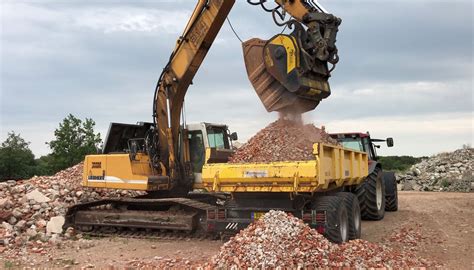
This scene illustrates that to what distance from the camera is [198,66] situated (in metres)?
11.0

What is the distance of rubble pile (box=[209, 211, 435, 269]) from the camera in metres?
6.02

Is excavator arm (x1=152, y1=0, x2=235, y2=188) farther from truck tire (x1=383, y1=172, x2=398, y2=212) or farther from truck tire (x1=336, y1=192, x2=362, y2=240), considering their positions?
truck tire (x1=383, y1=172, x2=398, y2=212)

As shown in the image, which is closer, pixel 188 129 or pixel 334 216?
pixel 334 216

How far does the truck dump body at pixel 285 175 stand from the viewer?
7535 millimetres

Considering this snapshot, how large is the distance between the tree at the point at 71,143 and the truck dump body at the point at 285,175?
103ft

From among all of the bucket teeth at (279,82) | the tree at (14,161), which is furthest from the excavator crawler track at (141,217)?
the tree at (14,161)

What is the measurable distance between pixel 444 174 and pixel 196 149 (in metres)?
21.1

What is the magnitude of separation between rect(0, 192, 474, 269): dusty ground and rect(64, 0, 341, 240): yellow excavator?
2.27 ft

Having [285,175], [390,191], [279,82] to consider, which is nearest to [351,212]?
[285,175]

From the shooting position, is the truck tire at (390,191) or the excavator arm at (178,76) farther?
the truck tire at (390,191)

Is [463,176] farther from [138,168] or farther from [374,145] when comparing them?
[138,168]

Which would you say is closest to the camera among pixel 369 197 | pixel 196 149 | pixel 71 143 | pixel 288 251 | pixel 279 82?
pixel 288 251

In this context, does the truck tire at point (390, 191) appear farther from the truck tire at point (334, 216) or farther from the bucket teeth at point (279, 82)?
the truck tire at point (334, 216)

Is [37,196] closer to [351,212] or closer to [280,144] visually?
[280,144]
